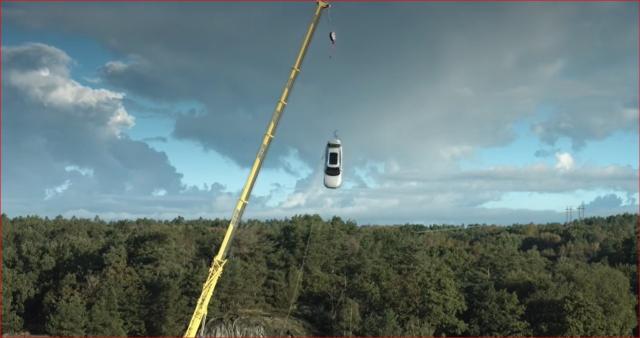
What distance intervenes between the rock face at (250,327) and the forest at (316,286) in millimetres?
217

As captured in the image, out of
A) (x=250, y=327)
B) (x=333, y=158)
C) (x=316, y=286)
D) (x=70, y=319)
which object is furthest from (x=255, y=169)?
(x=316, y=286)

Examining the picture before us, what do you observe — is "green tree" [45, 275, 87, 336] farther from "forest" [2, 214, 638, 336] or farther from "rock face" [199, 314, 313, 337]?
"rock face" [199, 314, 313, 337]

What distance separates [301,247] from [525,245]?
154 ft

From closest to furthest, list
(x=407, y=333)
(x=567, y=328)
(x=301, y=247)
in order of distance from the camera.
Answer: (x=567, y=328)
(x=407, y=333)
(x=301, y=247)

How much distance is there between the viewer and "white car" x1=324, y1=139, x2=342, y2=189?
2214 centimetres

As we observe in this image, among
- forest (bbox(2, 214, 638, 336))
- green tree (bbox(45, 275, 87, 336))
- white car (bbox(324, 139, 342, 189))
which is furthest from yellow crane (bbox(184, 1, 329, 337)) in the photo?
green tree (bbox(45, 275, 87, 336))

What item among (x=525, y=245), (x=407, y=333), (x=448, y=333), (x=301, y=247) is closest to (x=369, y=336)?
(x=407, y=333)

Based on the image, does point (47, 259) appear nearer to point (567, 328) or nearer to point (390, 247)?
point (390, 247)

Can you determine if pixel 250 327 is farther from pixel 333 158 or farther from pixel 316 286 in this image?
pixel 333 158

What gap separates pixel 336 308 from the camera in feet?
225

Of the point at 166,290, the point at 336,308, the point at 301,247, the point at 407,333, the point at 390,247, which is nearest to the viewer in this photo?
the point at 407,333

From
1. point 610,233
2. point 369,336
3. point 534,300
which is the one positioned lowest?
point 369,336

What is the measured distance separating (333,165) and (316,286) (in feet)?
169

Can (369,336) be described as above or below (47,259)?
below
